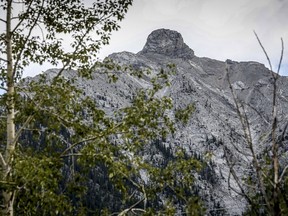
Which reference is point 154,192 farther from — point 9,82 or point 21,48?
point 21,48

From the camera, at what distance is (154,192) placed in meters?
11.3

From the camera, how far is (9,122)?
11.8 m

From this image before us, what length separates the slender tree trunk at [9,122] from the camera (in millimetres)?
10539

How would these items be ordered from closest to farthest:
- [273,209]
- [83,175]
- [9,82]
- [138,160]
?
[273,209], [138,160], [9,82], [83,175]

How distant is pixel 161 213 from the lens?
1050 cm

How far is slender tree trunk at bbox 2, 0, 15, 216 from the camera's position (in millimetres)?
Result: 10539

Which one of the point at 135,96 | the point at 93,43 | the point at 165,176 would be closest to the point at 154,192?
the point at 165,176

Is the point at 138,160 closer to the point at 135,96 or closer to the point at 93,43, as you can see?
the point at 135,96

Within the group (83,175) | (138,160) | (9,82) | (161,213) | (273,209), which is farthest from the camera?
(83,175)

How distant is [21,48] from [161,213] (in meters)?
7.73

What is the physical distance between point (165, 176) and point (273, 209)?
6.91m

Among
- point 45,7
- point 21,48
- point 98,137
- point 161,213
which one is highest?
point 45,7

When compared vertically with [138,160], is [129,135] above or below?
above

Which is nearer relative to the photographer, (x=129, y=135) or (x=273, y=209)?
(x=273, y=209)
